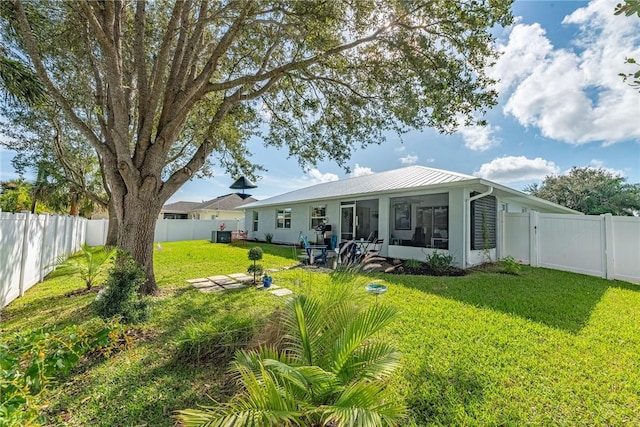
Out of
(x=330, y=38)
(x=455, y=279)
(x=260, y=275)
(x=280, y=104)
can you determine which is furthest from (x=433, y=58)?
Answer: (x=260, y=275)

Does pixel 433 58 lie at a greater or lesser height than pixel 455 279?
greater

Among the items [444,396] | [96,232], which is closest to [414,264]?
[444,396]

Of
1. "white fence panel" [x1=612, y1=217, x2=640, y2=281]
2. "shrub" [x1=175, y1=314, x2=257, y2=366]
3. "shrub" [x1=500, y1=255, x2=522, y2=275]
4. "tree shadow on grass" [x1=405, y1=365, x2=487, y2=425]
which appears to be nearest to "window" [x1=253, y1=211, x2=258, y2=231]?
"shrub" [x1=500, y1=255, x2=522, y2=275]

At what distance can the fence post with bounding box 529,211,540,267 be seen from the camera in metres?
9.79

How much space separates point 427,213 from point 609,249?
508 centimetres

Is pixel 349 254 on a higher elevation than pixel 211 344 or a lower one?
higher

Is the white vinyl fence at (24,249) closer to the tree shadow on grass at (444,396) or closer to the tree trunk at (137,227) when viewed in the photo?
the tree trunk at (137,227)

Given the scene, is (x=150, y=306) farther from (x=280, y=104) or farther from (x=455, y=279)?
(x=455, y=279)

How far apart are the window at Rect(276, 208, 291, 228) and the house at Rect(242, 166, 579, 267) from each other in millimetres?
2469

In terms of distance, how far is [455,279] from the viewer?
763 cm

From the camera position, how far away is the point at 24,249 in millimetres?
5910

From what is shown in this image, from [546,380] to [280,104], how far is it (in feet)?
26.4

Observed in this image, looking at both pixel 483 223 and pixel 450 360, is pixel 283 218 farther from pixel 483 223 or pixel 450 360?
pixel 450 360

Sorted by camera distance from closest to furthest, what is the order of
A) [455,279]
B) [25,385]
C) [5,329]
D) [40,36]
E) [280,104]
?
[25,385]
[5,329]
[40,36]
[455,279]
[280,104]
